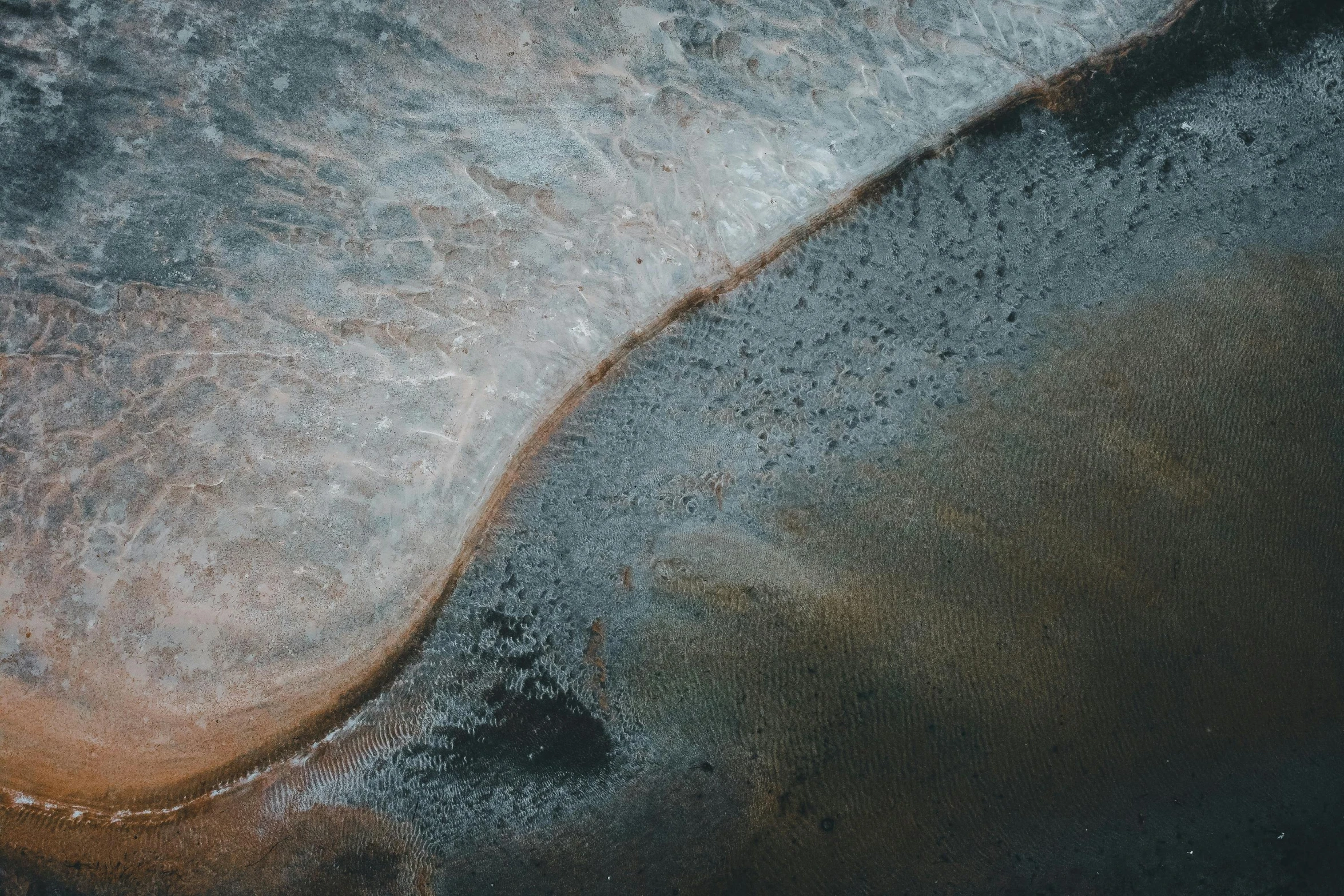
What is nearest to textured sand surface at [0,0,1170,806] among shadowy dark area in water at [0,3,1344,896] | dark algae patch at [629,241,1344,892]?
shadowy dark area in water at [0,3,1344,896]

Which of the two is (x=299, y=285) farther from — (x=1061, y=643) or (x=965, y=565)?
(x=1061, y=643)

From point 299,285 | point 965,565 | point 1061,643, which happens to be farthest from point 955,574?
point 299,285

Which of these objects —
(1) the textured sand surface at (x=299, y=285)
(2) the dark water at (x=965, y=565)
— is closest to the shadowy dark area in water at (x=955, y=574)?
(2) the dark water at (x=965, y=565)

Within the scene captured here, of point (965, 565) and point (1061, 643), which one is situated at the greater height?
point (965, 565)

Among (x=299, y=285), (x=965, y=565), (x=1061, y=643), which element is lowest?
(x=1061, y=643)

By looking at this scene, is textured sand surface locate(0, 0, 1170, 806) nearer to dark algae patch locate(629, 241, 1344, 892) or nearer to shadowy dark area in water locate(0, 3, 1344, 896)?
shadowy dark area in water locate(0, 3, 1344, 896)
